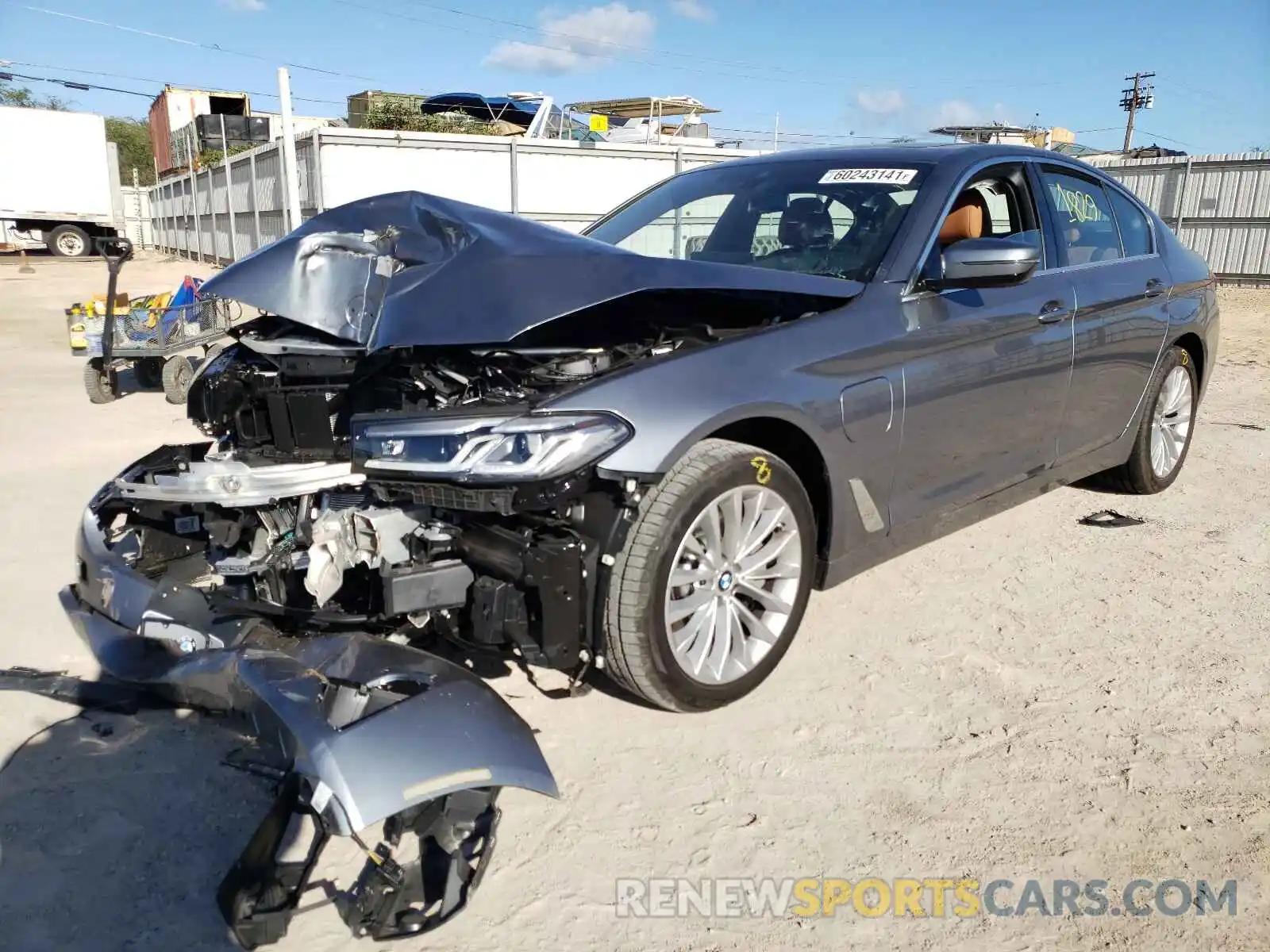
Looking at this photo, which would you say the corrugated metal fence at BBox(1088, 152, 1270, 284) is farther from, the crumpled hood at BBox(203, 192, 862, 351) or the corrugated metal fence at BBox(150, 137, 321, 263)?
the crumpled hood at BBox(203, 192, 862, 351)

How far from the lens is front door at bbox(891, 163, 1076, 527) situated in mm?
3295

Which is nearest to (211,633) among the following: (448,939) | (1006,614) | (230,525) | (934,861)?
(230,525)

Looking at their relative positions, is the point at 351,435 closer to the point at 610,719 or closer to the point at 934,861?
the point at 610,719

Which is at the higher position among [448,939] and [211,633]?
[211,633]

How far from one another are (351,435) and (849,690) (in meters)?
1.77

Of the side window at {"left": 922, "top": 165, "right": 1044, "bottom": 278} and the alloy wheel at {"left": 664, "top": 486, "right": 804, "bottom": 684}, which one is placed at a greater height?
the side window at {"left": 922, "top": 165, "right": 1044, "bottom": 278}

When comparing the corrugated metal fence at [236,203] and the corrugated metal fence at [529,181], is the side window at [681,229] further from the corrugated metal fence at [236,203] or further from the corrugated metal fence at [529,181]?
the corrugated metal fence at [236,203]

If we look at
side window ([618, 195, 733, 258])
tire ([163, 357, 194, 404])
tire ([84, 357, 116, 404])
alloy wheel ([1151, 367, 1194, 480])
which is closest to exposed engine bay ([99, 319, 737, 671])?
side window ([618, 195, 733, 258])

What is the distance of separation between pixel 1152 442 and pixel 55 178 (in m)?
32.7

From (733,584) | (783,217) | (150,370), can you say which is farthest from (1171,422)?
(150,370)

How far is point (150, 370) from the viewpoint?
26.8 feet

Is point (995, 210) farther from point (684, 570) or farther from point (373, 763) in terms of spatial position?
point (373, 763)

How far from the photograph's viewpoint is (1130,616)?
3682mm

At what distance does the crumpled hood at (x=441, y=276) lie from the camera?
2.63 metres
